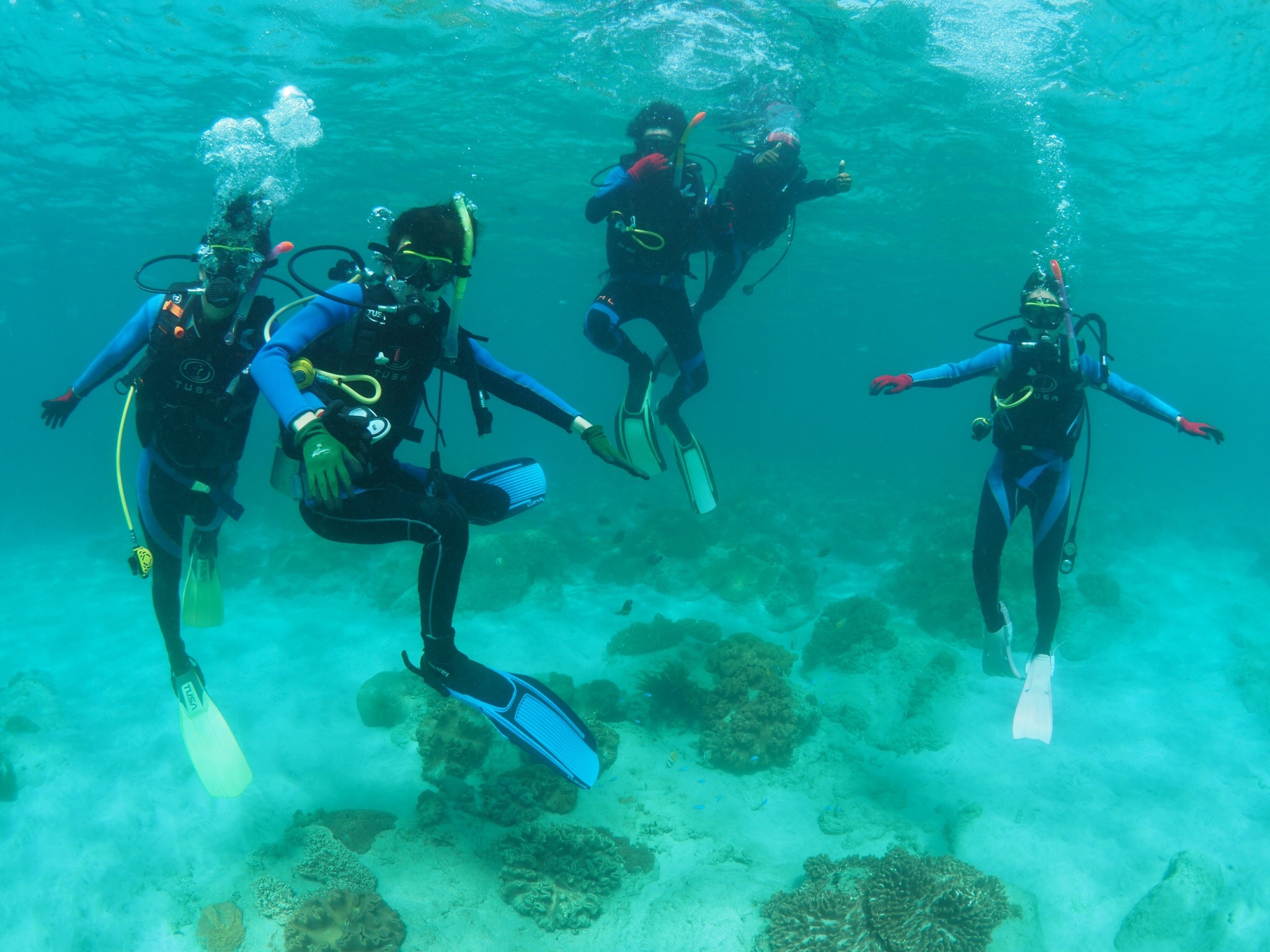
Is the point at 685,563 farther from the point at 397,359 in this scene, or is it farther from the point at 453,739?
the point at 397,359

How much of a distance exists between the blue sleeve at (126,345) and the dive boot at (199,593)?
5.33ft

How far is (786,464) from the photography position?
2900 centimetres

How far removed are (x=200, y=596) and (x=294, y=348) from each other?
12.7 ft

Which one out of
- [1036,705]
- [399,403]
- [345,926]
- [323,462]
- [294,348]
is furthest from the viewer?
[1036,705]

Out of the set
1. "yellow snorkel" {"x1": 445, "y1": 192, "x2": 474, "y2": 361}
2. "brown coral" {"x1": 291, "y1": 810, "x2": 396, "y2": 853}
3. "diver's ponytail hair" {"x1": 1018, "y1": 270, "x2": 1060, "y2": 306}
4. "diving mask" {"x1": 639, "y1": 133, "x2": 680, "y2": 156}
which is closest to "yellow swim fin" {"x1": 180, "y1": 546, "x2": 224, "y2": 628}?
"brown coral" {"x1": 291, "y1": 810, "x2": 396, "y2": 853}

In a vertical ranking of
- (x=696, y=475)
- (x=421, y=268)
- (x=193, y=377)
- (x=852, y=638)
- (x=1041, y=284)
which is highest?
(x=1041, y=284)

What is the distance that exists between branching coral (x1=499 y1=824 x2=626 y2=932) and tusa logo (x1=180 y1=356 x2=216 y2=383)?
4645mm

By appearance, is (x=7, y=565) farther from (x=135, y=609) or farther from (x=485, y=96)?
(x=485, y=96)

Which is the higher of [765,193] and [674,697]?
[765,193]

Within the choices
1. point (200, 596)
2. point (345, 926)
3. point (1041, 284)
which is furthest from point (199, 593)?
point (1041, 284)

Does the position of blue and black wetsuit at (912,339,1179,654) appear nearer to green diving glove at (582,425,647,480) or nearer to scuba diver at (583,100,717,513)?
scuba diver at (583,100,717,513)

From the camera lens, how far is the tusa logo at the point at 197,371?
4.96m

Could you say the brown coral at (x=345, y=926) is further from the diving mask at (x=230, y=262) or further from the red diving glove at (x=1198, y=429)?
the red diving glove at (x=1198, y=429)

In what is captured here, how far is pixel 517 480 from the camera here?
4918 millimetres
